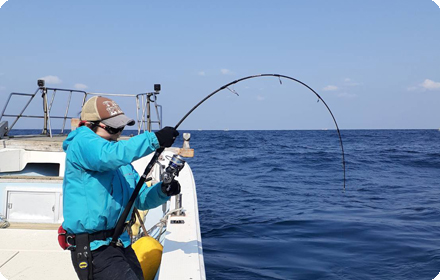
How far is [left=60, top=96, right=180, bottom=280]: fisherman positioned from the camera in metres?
2.11

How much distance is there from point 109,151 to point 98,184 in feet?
0.84

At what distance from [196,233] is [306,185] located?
35.1ft

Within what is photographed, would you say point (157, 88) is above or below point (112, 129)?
above

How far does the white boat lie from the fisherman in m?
0.42

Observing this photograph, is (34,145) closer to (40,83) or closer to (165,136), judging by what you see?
(40,83)

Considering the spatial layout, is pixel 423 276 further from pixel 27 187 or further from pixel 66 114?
pixel 66 114

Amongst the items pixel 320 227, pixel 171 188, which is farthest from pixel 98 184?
pixel 320 227

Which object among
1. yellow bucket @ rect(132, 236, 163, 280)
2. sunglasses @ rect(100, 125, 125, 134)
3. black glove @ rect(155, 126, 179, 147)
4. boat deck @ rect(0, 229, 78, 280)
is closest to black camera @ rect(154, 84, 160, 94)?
boat deck @ rect(0, 229, 78, 280)

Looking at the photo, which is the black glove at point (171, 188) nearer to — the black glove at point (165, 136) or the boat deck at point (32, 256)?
the black glove at point (165, 136)

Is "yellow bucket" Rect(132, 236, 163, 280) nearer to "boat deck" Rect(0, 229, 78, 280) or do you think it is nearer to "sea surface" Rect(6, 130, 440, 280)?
"boat deck" Rect(0, 229, 78, 280)

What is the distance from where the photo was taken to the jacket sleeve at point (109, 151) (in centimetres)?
207

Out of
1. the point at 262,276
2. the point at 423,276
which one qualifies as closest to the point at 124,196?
the point at 262,276

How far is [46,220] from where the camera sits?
217 inches

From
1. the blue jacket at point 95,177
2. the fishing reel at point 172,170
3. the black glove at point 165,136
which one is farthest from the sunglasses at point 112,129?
the fishing reel at point 172,170
